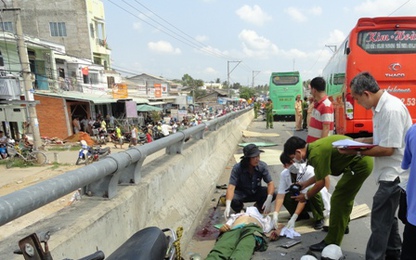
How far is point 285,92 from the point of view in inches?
836

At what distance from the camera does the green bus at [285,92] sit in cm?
2117

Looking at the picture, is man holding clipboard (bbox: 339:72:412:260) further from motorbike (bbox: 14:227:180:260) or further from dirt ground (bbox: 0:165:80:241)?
dirt ground (bbox: 0:165:80:241)

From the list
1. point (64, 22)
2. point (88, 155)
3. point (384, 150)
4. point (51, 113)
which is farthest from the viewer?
point (64, 22)

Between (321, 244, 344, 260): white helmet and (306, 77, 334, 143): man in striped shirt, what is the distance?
1991 mm

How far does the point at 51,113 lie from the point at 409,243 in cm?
2784

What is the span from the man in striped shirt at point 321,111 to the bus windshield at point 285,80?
1737 centimetres

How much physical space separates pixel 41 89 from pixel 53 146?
280 inches

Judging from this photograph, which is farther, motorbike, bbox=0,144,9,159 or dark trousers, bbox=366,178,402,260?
motorbike, bbox=0,144,9,159

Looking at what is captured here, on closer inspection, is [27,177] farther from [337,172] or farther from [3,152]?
[337,172]

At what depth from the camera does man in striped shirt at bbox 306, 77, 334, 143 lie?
449cm

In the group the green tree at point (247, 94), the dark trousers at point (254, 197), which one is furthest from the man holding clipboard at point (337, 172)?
the green tree at point (247, 94)

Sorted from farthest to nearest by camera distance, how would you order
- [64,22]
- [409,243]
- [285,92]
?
[64,22] → [285,92] → [409,243]

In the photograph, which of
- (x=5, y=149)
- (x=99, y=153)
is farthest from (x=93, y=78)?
(x=99, y=153)

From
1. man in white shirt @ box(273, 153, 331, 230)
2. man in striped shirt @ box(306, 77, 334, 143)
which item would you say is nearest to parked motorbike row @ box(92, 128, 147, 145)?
man in striped shirt @ box(306, 77, 334, 143)
